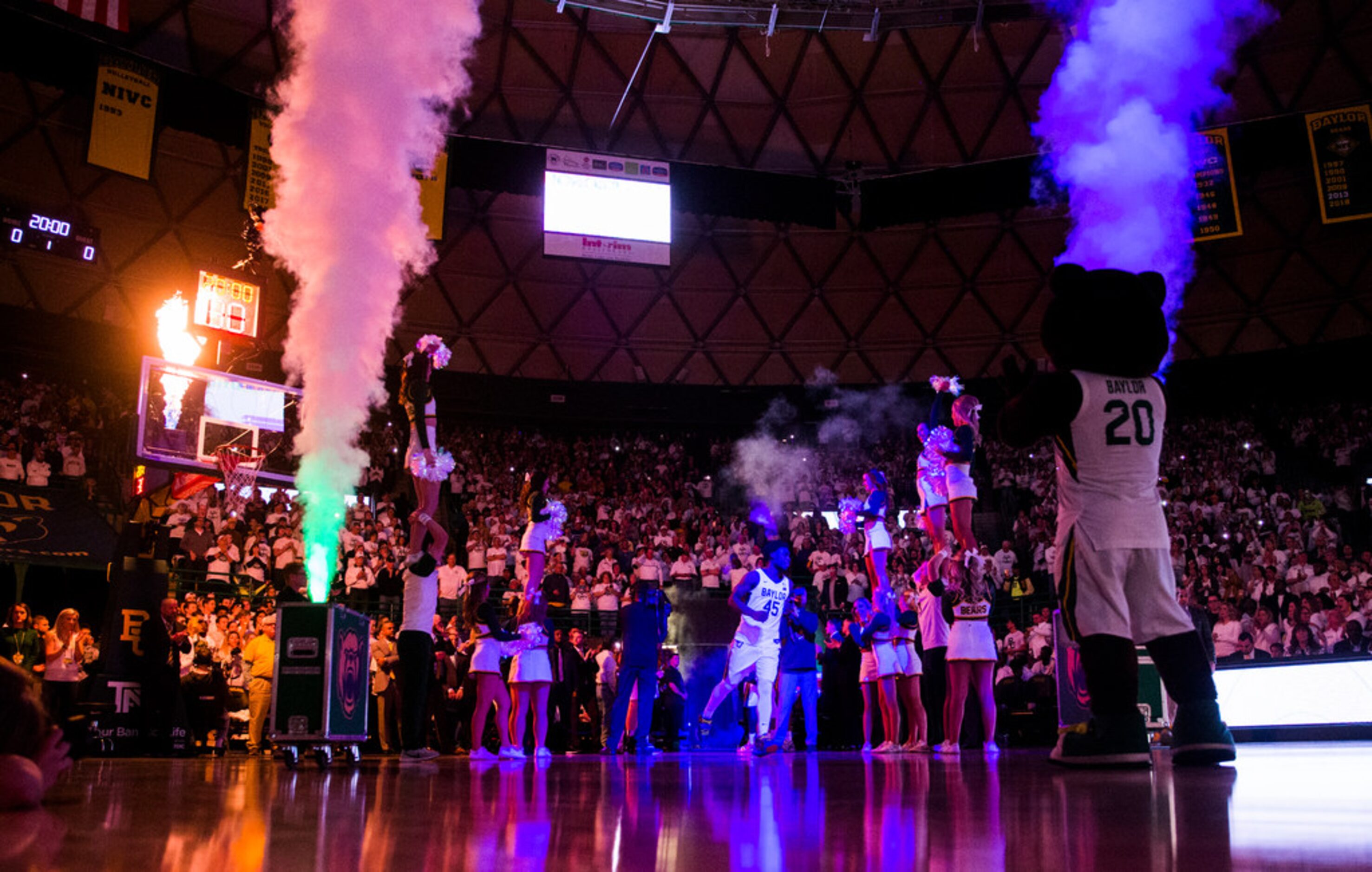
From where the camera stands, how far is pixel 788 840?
2.27 meters

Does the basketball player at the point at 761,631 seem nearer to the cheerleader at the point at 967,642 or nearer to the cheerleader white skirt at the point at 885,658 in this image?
the cheerleader white skirt at the point at 885,658

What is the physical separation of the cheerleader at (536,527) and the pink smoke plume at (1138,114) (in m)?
4.98

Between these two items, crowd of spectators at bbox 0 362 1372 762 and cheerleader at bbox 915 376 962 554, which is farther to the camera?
crowd of spectators at bbox 0 362 1372 762

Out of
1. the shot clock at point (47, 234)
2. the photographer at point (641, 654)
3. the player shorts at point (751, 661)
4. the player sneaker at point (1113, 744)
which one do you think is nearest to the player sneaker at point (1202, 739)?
the player sneaker at point (1113, 744)

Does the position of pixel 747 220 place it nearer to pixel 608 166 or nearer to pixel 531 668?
pixel 608 166

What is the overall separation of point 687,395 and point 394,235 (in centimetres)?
1703

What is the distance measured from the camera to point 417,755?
27.1 feet

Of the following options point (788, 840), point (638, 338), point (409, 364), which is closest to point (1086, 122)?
point (638, 338)

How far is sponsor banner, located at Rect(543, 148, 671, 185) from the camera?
67.6 feet

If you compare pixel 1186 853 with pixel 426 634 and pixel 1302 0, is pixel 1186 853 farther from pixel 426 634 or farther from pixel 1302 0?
pixel 1302 0

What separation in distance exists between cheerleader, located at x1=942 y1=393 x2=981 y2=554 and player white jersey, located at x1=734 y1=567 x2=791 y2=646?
5.15ft

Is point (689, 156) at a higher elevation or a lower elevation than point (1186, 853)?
higher

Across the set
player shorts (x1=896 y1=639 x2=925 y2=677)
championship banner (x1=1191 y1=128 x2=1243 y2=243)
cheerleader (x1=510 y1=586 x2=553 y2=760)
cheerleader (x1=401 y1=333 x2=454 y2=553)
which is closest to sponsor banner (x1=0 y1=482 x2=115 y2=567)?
cheerleader (x1=510 y1=586 x2=553 y2=760)

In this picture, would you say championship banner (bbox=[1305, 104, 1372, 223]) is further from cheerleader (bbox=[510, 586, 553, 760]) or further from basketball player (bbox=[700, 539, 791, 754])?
cheerleader (bbox=[510, 586, 553, 760])
